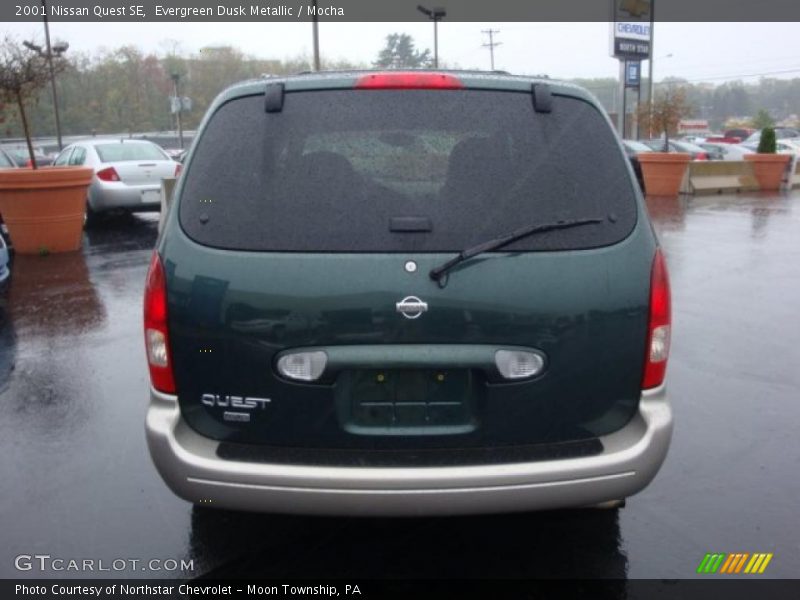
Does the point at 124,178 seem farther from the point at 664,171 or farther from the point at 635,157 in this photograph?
the point at 664,171

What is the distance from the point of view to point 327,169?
296cm

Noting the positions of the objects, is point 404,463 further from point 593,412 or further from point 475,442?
point 593,412

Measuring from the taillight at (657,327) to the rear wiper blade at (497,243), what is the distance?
1.18 ft

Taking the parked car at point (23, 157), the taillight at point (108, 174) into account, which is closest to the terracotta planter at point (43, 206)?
the taillight at point (108, 174)

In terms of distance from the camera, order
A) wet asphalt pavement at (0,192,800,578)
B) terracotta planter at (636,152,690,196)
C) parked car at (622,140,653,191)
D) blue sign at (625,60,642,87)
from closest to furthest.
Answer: wet asphalt pavement at (0,192,800,578)
parked car at (622,140,653,191)
terracotta planter at (636,152,690,196)
blue sign at (625,60,642,87)

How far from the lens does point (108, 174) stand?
1441cm

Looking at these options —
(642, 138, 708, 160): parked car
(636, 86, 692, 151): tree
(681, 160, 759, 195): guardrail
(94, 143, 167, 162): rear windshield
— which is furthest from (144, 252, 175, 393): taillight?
(642, 138, 708, 160): parked car

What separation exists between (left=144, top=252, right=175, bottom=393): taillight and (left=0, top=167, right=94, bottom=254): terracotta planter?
8.47m

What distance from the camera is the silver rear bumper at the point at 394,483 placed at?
2814 millimetres

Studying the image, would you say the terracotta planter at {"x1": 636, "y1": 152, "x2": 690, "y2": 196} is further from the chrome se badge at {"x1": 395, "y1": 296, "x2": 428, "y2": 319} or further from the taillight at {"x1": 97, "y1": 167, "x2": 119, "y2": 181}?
the chrome se badge at {"x1": 395, "y1": 296, "x2": 428, "y2": 319}

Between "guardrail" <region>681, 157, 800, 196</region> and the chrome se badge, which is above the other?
the chrome se badge

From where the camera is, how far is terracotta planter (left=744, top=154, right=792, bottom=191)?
2184cm

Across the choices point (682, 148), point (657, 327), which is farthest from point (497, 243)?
point (682, 148)

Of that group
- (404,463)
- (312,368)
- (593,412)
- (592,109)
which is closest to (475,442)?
(404,463)
